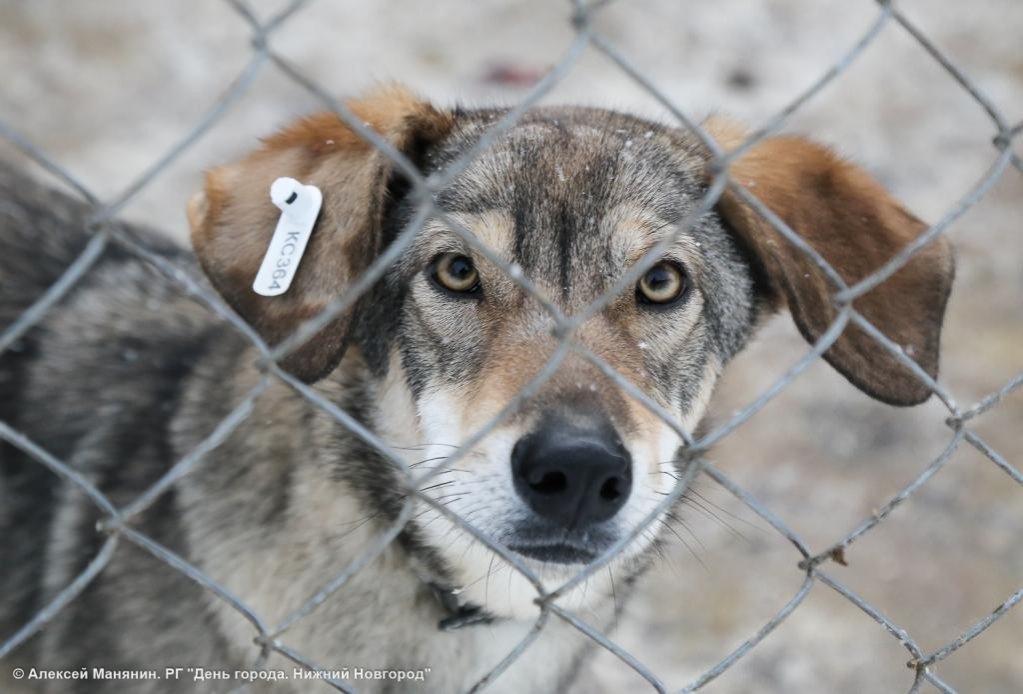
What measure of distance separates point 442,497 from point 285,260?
22.6 inches

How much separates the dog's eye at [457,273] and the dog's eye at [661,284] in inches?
13.8

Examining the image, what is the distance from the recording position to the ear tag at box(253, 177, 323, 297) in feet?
6.01

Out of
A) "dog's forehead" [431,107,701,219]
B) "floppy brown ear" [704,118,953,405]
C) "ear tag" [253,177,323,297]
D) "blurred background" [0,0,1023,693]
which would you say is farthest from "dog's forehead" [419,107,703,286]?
"blurred background" [0,0,1023,693]

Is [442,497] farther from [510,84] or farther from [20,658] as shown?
[510,84]

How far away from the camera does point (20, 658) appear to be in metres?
2.61

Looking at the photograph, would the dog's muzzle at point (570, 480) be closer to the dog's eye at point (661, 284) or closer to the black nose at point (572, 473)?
the black nose at point (572, 473)

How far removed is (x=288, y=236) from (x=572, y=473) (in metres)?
0.64

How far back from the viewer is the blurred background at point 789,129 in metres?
3.37

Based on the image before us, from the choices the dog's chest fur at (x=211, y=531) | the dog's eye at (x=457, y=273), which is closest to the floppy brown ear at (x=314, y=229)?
the dog's eye at (x=457, y=273)

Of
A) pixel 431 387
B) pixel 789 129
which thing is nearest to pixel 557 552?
pixel 431 387

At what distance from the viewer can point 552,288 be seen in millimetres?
2131

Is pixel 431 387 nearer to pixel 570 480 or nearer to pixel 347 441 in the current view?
Result: pixel 347 441

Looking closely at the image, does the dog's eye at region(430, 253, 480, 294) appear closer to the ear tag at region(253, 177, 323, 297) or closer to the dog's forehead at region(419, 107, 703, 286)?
the dog's forehead at region(419, 107, 703, 286)

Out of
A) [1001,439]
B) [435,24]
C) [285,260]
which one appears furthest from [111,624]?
[435,24]
